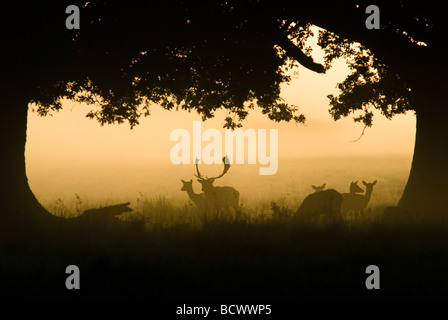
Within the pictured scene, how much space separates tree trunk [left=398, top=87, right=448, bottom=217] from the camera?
15.0m

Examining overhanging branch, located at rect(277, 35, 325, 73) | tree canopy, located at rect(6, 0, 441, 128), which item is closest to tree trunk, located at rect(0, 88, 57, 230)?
tree canopy, located at rect(6, 0, 441, 128)

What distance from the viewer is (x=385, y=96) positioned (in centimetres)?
1906

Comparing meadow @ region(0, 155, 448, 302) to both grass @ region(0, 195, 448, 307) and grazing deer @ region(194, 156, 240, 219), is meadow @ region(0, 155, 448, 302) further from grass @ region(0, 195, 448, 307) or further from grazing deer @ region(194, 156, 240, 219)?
grazing deer @ region(194, 156, 240, 219)

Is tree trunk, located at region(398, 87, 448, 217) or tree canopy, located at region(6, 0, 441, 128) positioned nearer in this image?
tree canopy, located at region(6, 0, 441, 128)

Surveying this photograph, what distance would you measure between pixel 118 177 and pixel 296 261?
34.1m

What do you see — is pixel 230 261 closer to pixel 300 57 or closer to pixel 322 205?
pixel 322 205

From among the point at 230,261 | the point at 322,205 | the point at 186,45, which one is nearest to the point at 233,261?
the point at 230,261

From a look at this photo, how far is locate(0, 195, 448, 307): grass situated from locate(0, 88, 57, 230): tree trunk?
3096 millimetres

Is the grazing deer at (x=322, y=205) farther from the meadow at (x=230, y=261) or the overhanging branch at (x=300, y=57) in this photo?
the overhanging branch at (x=300, y=57)
